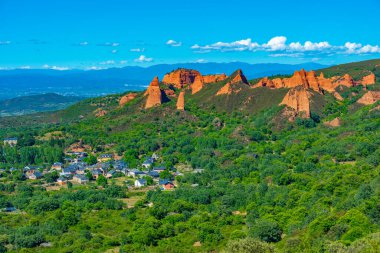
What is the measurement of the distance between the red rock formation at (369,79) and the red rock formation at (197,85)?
38.0 meters

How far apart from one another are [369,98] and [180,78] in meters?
51.8

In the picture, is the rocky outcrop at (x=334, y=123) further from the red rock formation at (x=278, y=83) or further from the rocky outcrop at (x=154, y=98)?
the rocky outcrop at (x=154, y=98)

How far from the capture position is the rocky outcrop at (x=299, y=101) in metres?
99.0

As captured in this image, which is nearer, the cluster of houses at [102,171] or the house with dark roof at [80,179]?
the cluster of houses at [102,171]

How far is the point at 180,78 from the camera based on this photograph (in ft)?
455

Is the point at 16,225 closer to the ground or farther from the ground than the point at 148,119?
closer to the ground

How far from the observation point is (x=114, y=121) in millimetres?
113875

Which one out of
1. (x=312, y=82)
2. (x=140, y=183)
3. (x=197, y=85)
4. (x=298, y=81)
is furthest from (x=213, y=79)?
(x=140, y=183)

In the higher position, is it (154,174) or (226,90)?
(226,90)

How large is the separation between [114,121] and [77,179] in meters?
39.9

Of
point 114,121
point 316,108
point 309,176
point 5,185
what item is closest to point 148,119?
point 114,121

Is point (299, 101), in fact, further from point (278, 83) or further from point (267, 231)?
point (267, 231)

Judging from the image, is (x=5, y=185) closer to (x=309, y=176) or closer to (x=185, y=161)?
(x=185, y=161)

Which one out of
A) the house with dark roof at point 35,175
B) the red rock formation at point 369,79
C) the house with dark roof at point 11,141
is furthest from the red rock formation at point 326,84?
the house with dark roof at point 35,175
